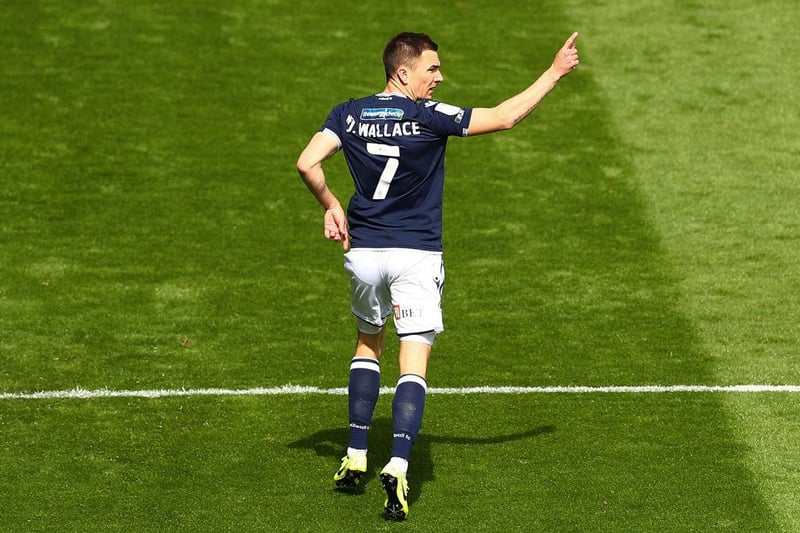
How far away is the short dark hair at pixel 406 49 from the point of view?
281 inches

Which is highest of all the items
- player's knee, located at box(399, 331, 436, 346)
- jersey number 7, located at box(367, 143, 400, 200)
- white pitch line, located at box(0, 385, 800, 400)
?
jersey number 7, located at box(367, 143, 400, 200)

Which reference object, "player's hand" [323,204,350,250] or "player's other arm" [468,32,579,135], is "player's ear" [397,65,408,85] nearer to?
"player's other arm" [468,32,579,135]

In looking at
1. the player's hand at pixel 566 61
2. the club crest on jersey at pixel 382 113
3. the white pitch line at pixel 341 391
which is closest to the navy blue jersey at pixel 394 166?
the club crest on jersey at pixel 382 113

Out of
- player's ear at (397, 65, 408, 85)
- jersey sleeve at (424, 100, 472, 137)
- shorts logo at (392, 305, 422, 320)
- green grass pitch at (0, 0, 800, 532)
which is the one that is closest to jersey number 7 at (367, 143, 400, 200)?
jersey sleeve at (424, 100, 472, 137)

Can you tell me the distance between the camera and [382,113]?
7148 millimetres

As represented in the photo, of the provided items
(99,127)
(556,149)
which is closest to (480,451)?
(556,149)

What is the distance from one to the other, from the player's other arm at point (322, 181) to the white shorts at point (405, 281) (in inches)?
8.7

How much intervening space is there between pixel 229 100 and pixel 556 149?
3.50 meters

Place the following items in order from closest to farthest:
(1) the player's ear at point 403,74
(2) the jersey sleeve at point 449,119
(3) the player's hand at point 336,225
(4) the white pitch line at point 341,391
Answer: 1. (2) the jersey sleeve at point 449,119
2. (3) the player's hand at point 336,225
3. (1) the player's ear at point 403,74
4. (4) the white pitch line at point 341,391

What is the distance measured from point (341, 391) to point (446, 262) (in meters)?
2.63

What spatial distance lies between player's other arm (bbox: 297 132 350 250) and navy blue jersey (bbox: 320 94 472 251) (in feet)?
0.39

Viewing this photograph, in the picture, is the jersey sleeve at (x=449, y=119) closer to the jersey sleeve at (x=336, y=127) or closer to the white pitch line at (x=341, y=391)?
the jersey sleeve at (x=336, y=127)

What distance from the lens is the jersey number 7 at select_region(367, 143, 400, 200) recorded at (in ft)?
23.5

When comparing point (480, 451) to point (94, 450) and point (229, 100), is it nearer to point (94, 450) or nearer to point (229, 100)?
point (94, 450)
